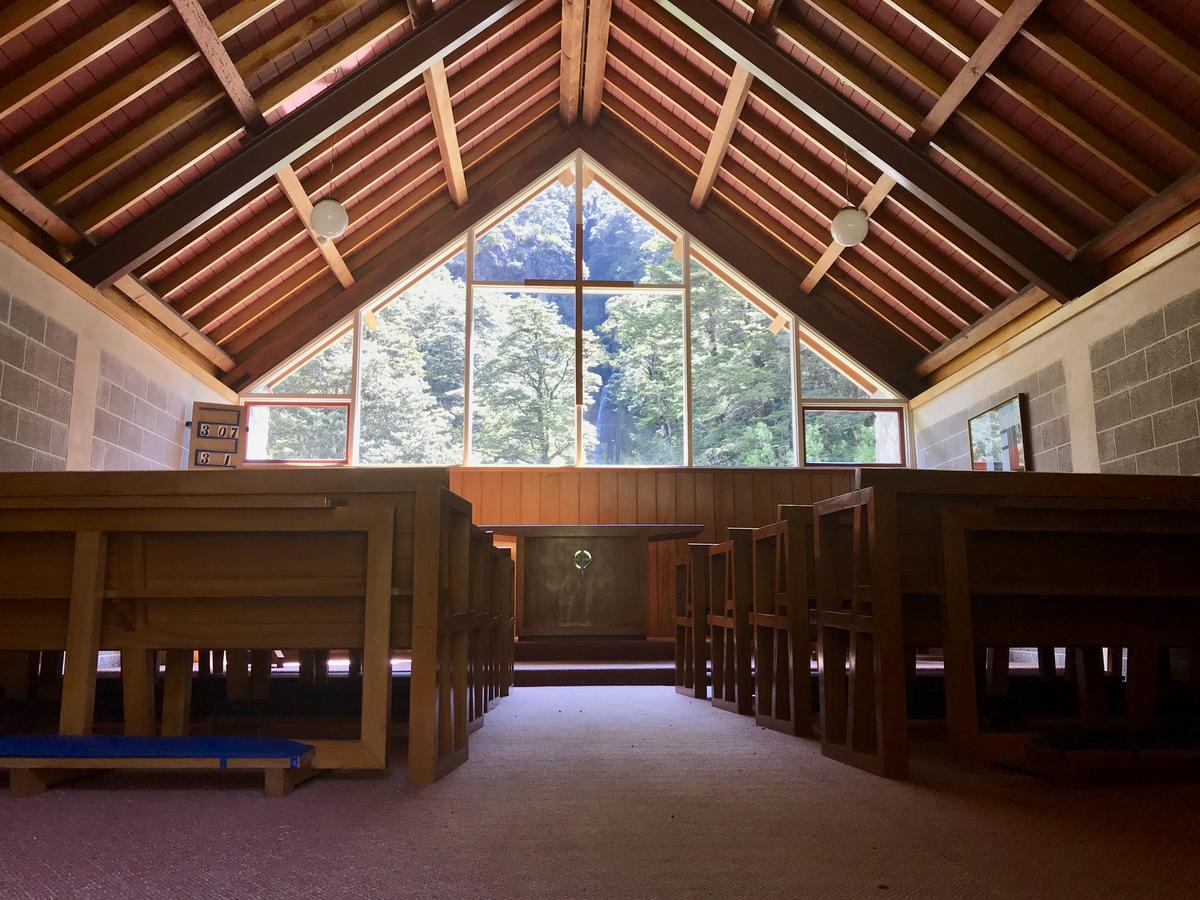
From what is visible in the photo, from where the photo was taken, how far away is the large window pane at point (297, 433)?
9179 millimetres

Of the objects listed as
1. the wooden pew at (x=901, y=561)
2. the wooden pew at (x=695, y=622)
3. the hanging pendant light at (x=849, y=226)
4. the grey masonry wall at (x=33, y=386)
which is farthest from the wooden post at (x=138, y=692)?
the hanging pendant light at (x=849, y=226)

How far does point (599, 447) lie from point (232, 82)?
195 inches

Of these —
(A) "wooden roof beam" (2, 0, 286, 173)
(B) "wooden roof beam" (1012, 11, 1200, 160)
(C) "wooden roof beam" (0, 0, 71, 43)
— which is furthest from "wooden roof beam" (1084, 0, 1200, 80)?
(C) "wooden roof beam" (0, 0, 71, 43)

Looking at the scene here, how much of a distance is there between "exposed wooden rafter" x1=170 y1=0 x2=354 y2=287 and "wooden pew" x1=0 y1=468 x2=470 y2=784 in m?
4.11

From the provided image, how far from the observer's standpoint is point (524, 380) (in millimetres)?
9523

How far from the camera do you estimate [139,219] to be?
6.76 metres

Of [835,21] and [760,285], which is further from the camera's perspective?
[760,285]

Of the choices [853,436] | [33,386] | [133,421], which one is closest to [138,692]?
[33,386]

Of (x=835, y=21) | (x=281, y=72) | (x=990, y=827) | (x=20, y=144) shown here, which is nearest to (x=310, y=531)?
(x=990, y=827)

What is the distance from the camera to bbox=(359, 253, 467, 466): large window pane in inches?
366

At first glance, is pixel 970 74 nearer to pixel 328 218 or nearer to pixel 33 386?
pixel 328 218

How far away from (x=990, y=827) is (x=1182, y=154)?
5.38 metres

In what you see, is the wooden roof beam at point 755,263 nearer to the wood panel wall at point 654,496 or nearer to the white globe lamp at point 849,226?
the wood panel wall at point 654,496

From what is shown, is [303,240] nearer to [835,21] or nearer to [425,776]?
[835,21]
